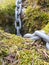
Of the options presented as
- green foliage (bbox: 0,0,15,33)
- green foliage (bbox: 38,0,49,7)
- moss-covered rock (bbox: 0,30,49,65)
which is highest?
green foliage (bbox: 38,0,49,7)

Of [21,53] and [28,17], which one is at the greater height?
[21,53]

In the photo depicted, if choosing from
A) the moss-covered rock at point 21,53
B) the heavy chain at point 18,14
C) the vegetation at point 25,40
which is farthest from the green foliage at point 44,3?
the moss-covered rock at point 21,53

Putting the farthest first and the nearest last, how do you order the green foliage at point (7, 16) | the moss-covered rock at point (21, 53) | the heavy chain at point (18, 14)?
the green foliage at point (7, 16)
the heavy chain at point (18, 14)
the moss-covered rock at point (21, 53)

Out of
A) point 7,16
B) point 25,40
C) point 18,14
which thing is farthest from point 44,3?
point 25,40

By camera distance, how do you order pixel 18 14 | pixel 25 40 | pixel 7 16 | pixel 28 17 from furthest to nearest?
pixel 7 16 → pixel 28 17 → pixel 18 14 → pixel 25 40

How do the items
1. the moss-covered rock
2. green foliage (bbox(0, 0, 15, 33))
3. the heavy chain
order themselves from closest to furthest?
the moss-covered rock
the heavy chain
green foliage (bbox(0, 0, 15, 33))

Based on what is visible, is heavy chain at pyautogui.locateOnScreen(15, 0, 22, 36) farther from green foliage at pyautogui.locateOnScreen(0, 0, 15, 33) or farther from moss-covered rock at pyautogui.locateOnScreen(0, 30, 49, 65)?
moss-covered rock at pyautogui.locateOnScreen(0, 30, 49, 65)

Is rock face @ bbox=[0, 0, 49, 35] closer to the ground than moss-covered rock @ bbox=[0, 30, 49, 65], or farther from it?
closer to the ground

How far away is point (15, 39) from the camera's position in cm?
164

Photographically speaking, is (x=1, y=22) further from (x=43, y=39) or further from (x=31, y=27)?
(x=43, y=39)

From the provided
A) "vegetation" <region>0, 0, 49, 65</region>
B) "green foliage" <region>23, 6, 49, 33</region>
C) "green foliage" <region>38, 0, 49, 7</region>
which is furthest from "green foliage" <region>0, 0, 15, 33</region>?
"green foliage" <region>38, 0, 49, 7</region>

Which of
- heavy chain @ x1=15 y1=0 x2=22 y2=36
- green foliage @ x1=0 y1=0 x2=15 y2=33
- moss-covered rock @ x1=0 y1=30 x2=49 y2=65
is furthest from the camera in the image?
green foliage @ x1=0 y1=0 x2=15 y2=33

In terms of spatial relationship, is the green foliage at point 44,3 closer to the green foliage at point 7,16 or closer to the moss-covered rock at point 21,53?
the green foliage at point 7,16

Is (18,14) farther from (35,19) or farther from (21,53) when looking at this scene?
(21,53)
